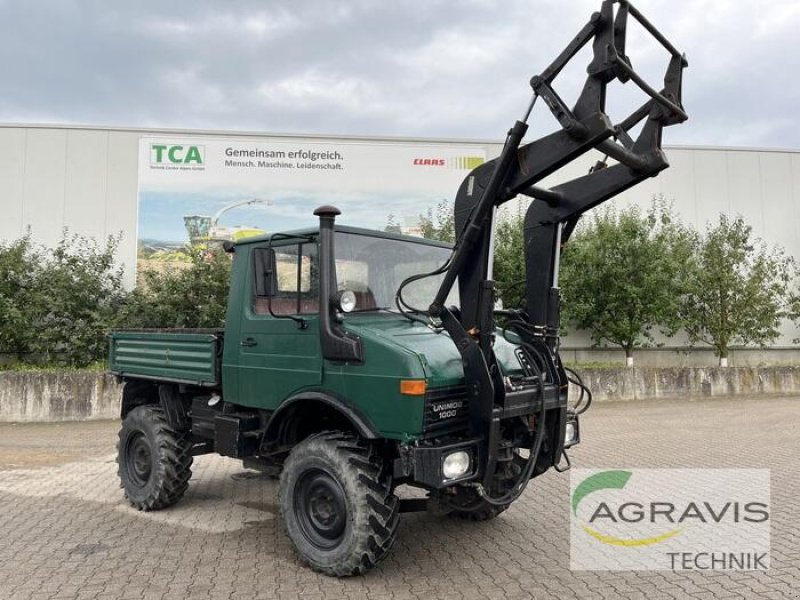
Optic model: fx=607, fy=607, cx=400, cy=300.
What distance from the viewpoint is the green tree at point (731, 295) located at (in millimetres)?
16828

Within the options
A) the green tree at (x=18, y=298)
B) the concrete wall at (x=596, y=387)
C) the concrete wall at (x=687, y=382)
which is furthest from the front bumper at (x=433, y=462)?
the green tree at (x=18, y=298)

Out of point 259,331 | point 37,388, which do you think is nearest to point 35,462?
point 37,388

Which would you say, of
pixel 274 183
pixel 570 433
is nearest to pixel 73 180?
pixel 274 183

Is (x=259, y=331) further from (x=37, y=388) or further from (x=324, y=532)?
(x=37, y=388)

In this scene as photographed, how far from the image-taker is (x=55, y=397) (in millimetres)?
11641

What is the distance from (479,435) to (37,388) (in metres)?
10.7

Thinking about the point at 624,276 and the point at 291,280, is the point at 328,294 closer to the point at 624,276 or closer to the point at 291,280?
the point at 291,280

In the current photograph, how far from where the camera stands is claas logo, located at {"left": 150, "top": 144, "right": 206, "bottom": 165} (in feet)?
55.1

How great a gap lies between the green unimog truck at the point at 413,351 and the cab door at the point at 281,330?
0.01m

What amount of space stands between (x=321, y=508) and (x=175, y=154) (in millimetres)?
14847

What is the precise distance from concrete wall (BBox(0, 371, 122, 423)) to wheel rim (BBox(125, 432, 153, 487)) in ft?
20.7

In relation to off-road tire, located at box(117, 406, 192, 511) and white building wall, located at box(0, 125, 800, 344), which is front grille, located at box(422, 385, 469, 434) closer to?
off-road tire, located at box(117, 406, 192, 511)

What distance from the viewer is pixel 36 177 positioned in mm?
16250

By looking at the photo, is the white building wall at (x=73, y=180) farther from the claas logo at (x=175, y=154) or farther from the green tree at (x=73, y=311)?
the green tree at (x=73, y=311)
